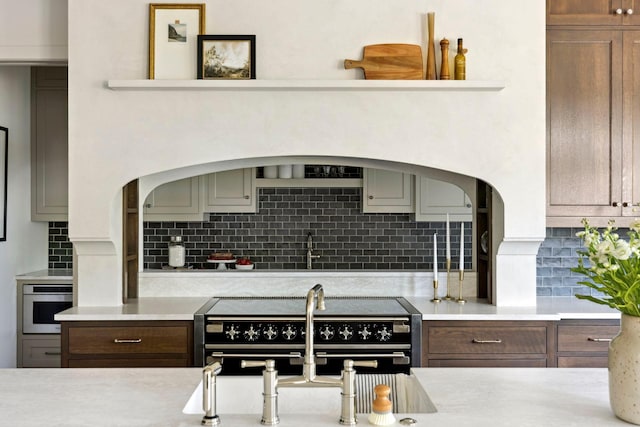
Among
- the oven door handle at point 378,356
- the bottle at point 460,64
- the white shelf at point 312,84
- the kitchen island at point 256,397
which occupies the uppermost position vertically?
the bottle at point 460,64

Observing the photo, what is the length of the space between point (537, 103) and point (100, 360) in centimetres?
267

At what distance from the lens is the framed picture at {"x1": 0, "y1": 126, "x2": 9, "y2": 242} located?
4334 millimetres

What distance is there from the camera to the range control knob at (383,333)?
3178 mm

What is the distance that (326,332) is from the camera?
125 inches

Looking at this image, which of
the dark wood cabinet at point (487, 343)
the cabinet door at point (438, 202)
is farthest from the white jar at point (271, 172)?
the dark wood cabinet at point (487, 343)

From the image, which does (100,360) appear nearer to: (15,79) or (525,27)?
(15,79)

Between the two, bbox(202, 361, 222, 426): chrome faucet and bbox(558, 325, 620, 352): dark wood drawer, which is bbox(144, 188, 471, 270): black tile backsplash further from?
bbox(202, 361, 222, 426): chrome faucet

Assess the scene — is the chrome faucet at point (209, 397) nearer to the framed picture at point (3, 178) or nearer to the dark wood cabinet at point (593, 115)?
the dark wood cabinet at point (593, 115)

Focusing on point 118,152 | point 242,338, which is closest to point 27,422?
point 242,338

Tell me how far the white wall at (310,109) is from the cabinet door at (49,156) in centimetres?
169

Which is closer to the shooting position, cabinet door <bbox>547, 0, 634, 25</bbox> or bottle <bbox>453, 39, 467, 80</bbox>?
bottle <bbox>453, 39, 467, 80</bbox>

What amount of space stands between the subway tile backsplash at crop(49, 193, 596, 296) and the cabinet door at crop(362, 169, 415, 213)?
0.97 feet

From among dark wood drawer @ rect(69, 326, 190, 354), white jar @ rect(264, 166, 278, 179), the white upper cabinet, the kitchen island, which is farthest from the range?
white jar @ rect(264, 166, 278, 179)

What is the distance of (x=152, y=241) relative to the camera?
17.9 ft
